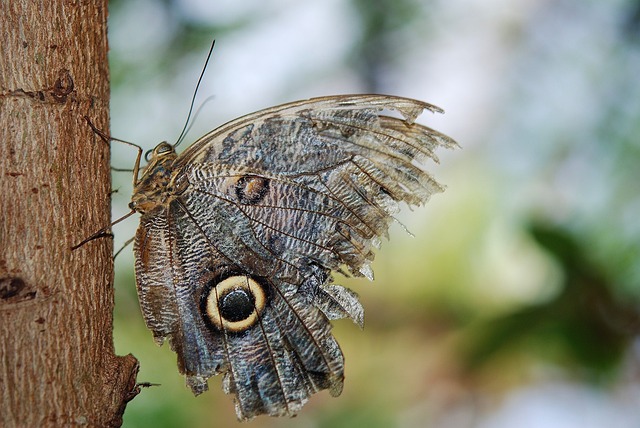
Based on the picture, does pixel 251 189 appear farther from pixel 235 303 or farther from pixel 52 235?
pixel 52 235

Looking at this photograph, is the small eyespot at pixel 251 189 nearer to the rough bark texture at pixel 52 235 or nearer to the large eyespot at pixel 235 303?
the large eyespot at pixel 235 303

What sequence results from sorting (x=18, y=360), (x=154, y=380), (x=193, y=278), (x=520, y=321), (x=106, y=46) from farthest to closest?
(x=154, y=380) < (x=520, y=321) < (x=193, y=278) < (x=106, y=46) < (x=18, y=360)

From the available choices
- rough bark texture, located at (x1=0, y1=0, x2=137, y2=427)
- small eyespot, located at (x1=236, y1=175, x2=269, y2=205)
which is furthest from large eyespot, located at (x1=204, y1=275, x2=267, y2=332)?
rough bark texture, located at (x1=0, y1=0, x2=137, y2=427)

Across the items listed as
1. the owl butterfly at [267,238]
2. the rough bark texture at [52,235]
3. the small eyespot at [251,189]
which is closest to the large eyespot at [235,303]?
the owl butterfly at [267,238]

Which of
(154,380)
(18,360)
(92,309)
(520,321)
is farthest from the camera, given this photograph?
(154,380)

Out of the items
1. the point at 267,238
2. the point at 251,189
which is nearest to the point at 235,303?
the point at 267,238

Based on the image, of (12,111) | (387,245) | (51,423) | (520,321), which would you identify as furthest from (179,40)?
(51,423)

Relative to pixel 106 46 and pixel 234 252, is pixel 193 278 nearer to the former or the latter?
pixel 234 252
